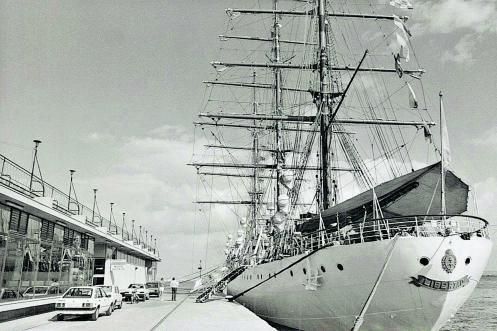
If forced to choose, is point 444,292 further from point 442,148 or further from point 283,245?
point 283,245

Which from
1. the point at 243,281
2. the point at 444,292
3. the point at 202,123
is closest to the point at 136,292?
the point at 243,281

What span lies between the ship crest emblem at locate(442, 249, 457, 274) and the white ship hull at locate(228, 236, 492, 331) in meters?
0.08

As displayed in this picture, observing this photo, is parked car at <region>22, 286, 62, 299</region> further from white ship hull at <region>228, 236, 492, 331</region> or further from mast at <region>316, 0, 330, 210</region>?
mast at <region>316, 0, 330, 210</region>

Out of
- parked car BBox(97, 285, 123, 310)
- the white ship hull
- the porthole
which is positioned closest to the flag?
the white ship hull

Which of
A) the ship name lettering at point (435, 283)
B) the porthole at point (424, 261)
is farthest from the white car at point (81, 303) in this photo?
the porthole at point (424, 261)

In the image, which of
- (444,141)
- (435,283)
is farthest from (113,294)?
(444,141)

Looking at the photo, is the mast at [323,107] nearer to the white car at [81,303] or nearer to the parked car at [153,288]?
the white car at [81,303]

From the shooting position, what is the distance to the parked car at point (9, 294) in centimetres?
1743

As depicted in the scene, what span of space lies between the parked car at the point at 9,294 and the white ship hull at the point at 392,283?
456 inches

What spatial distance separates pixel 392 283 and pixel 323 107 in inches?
583

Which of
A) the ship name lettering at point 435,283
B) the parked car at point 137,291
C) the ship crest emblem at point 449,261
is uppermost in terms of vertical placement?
the ship crest emblem at point 449,261

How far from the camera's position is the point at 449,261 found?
14.4 meters

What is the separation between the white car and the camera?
673 inches

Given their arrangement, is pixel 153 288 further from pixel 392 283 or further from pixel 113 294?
pixel 392 283
